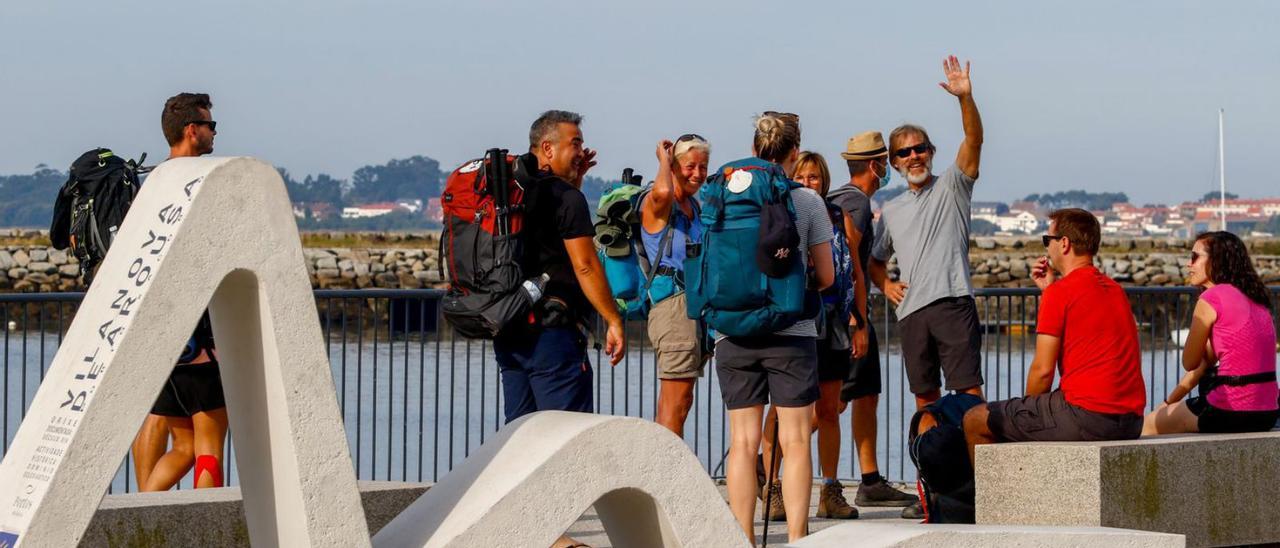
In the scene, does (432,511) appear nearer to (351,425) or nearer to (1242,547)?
(1242,547)

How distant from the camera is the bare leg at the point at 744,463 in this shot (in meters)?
7.04

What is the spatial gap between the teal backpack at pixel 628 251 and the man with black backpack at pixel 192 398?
192 centimetres

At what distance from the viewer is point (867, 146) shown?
881 centimetres

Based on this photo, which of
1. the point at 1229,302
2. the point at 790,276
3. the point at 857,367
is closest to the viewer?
the point at 790,276

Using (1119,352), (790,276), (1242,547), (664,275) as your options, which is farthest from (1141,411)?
(664,275)

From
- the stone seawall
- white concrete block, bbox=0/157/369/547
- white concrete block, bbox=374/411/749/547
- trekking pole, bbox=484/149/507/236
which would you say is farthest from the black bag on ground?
the stone seawall

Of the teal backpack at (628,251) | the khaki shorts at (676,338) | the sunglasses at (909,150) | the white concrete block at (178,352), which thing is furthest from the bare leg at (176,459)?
the sunglasses at (909,150)

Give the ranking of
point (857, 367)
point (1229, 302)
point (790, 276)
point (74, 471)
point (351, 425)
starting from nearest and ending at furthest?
point (74, 471) < point (790, 276) < point (1229, 302) < point (857, 367) < point (351, 425)

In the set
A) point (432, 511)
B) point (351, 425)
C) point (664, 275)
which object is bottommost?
point (351, 425)

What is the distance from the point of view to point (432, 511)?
499 cm

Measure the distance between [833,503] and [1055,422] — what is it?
1.59 m

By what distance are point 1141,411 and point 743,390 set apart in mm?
1645

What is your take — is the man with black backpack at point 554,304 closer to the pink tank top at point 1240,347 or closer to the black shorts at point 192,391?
the black shorts at point 192,391

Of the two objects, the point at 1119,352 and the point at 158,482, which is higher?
the point at 1119,352
